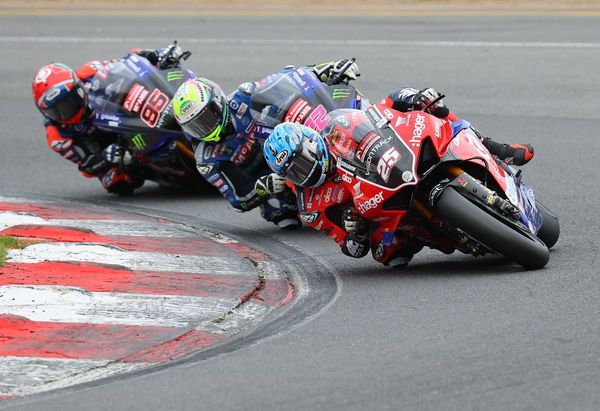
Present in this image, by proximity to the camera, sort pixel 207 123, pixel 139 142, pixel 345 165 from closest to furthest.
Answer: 1. pixel 345 165
2. pixel 207 123
3. pixel 139 142

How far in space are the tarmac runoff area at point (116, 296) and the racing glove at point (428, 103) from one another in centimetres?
158

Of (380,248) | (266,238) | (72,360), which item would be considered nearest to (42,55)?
(266,238)

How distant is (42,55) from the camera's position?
18.2 meters

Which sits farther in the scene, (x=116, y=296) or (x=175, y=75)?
(x=175, y=75)

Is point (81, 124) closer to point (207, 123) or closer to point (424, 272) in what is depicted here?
point (207, 123)

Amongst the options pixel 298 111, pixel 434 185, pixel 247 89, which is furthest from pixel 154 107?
pixel 434 185

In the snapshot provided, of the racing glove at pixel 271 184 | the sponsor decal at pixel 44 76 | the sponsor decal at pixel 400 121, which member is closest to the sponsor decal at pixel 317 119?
the racing glove at pixel 271 184

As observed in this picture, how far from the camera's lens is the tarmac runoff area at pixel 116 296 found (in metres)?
6.25

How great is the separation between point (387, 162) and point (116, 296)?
2.01 meters

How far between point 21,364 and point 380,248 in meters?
2.89

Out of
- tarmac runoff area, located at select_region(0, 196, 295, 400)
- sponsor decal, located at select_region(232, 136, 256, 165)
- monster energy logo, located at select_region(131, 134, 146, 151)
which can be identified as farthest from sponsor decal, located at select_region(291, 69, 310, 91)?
monster energy logo, located at select_region(131, 134, 146, 151)

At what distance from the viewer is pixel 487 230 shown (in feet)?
23.5

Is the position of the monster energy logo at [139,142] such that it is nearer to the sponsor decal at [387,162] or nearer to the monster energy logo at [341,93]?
the monster energy logo at [341,93]

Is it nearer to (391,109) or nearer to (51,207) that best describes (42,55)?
(51,207)
